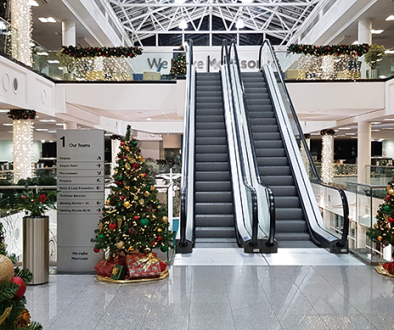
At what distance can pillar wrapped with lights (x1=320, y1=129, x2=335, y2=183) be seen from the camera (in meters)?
19.6

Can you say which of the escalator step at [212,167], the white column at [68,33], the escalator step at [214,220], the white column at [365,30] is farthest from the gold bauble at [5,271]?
the white column at [365,30]

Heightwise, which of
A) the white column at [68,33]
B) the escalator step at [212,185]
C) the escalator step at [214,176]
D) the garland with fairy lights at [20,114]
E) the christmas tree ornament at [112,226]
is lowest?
the christmas tree ornament at [112,226]

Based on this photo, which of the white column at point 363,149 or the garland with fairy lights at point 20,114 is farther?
the white column at point 363,149

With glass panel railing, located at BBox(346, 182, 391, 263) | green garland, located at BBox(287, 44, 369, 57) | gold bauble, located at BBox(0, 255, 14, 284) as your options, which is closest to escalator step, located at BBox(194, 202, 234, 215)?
glass panel railing, located at BBox(346, 182, 391, 263)

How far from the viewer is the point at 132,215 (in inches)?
212

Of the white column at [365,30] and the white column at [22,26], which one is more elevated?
the white column at [365,30]

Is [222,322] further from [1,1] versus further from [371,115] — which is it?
[1,1]

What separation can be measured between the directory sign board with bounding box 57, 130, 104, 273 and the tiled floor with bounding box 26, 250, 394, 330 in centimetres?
56

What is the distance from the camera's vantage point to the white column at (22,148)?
1245 cm

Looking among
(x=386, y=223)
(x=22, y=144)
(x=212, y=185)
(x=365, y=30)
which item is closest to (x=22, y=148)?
(x=22, y=144)

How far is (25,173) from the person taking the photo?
1269 cm

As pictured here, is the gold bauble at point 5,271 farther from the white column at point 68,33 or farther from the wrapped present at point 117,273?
the white column at point 68,33

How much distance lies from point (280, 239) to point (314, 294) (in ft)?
9.42

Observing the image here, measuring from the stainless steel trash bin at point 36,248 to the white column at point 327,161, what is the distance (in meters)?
15.6
